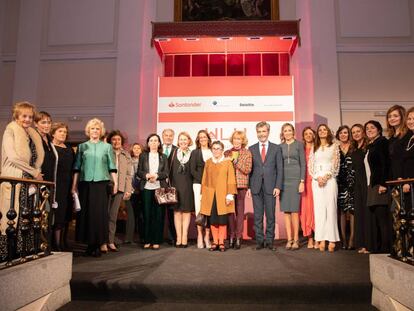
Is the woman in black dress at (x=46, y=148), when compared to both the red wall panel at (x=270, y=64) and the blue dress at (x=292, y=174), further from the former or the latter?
the red wall panel at (x=270, y=64)

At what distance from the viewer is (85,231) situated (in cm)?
379

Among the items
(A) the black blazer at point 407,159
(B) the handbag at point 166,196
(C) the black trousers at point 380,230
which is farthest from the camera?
(B) the handbag at point 166,196

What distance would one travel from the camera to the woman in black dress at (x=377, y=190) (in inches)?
145

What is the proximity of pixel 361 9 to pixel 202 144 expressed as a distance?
4.94 meters

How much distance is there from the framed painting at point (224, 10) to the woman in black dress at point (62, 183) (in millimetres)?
4360

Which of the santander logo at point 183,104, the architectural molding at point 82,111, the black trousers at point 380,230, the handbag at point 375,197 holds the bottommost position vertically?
the black trousers at point 380,230

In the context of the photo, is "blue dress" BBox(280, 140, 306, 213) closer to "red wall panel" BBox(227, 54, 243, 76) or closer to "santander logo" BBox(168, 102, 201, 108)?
"santander logo" BBox(168, 102, 201, 108)

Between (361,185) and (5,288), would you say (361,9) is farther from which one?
(5,288)

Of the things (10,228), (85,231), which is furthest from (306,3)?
(10,228)

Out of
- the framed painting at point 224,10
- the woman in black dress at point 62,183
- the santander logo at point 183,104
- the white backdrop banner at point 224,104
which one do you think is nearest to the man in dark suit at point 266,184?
the white backdrop banner at point 224,104

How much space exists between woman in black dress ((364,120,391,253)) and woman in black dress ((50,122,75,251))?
344 cm

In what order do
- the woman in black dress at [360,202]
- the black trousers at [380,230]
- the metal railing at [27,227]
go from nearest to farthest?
1. the metal railing at [27,227]
2. the black trousers at [380,230]
3. the woman in black dress at [360,202]

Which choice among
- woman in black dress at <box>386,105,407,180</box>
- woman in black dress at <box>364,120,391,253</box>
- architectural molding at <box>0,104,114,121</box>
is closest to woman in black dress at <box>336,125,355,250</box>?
woman in black dress at <box>364,120,391,253</box>

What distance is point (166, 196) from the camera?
4.23m
